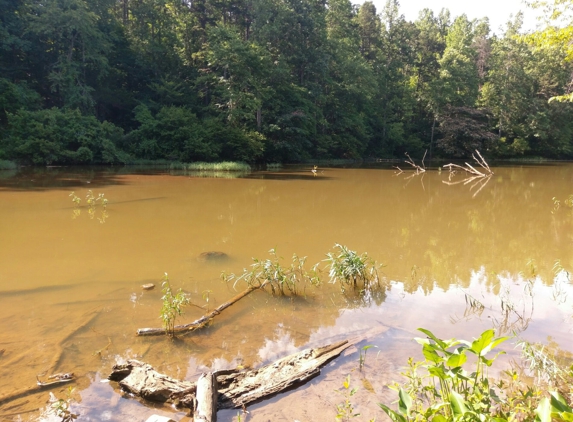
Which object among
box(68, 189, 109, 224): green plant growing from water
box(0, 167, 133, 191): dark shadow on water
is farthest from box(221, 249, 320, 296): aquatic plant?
box(0, 167, 133, 191): dark shadow on water

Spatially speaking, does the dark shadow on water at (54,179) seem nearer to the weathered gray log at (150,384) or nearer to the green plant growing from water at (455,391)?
the weathered gray log at (150,384)

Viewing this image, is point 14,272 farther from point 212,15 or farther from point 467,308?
point 212,15

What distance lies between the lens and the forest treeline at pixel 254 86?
75.0 feet

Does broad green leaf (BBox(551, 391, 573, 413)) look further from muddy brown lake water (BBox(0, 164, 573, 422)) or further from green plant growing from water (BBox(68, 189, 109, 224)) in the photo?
green plant growing from water (BBox(68, 189, 109, 224))

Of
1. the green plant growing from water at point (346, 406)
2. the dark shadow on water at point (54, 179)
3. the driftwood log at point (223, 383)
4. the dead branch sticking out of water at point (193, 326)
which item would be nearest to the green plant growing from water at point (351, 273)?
the dead branch sticking out of water at point (193, 326)

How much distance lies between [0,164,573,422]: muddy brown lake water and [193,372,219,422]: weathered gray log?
0.65 ft

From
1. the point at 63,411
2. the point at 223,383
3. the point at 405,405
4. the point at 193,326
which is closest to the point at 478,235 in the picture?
the point at 193,326

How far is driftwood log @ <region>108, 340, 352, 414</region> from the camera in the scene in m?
2.87

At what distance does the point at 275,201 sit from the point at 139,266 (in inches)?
266

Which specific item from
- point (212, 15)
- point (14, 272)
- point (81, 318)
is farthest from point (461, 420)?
point (212, 15)

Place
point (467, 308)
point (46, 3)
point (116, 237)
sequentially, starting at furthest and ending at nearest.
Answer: point (46, 3) < point (116, 237) < point (467, 308)

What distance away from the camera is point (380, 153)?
3559 cm

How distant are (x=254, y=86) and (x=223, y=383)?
2373cm

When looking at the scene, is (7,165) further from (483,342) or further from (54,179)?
(483,342)
